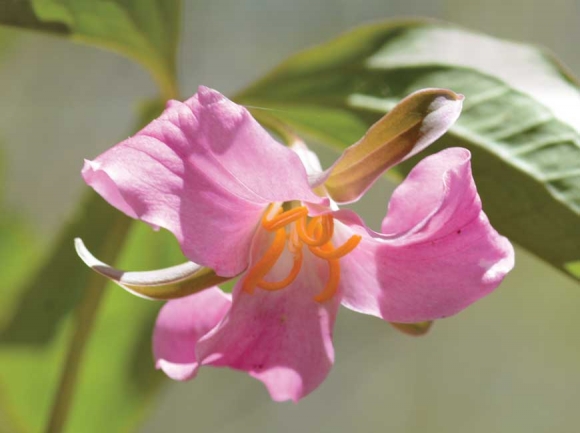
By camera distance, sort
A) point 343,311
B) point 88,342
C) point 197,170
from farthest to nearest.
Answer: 1. point 343,311
2. point 88,342
3. point 197,170

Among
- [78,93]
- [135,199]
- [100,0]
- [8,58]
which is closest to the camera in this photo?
[135,199]

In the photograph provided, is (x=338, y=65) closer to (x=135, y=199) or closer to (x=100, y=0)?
(x=100, y=0)

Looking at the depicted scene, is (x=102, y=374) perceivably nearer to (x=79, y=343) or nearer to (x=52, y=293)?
(x=52, y=293)

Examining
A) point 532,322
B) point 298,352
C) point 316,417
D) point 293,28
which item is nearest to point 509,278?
point 532,322

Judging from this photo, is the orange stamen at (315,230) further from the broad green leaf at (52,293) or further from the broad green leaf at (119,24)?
the broad green leaf at (52,293)

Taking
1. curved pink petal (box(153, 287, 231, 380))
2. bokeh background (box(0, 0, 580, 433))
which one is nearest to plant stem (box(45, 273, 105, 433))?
curved pink petal (box(153, 287, 231, 380))

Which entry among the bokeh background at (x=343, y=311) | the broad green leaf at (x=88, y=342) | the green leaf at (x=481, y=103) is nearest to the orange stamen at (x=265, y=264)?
the green leaf at (x=481, y=103)

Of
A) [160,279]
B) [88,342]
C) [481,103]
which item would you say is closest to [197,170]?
[160,279]
